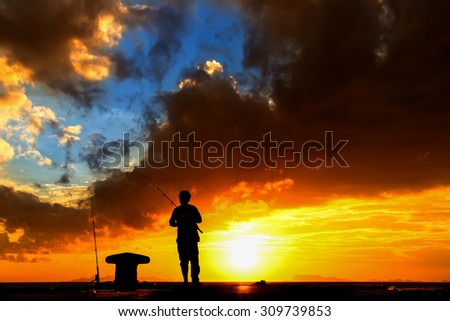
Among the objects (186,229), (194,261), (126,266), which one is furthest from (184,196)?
(126,266)

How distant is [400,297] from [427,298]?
0.61m

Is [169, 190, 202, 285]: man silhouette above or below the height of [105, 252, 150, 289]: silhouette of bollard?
above

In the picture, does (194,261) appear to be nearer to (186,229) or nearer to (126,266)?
(186,229)

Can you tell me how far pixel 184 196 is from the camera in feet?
53.3

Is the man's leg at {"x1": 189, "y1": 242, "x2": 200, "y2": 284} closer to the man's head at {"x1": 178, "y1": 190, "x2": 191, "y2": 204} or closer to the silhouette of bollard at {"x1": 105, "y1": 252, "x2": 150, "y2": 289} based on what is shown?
the man's head at {"x1": 178, "y1": 190, "x2": 191, "y2": 204}

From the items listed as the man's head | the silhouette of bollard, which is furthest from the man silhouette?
the silhouette of bollard

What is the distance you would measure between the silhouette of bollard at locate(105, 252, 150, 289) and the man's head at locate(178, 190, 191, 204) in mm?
6818

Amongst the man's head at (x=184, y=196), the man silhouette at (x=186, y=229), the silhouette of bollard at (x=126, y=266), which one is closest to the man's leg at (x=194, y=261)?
the man silhouette at (x=186, y=229)

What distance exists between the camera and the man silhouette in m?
16.2

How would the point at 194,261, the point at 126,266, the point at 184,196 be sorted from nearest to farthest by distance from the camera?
the point at 184,196, the point at 194,261, the point at 126,266

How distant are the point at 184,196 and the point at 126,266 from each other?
721cm

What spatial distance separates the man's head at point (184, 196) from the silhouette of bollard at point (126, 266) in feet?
22.4
